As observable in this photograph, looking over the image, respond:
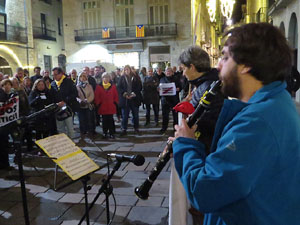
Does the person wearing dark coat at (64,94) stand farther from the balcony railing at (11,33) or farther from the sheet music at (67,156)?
the balcony railing at (11,33)

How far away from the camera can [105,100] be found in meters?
8.14

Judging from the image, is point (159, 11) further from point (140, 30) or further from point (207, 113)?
point (207, 113)

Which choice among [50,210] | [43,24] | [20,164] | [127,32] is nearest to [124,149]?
[50,210]

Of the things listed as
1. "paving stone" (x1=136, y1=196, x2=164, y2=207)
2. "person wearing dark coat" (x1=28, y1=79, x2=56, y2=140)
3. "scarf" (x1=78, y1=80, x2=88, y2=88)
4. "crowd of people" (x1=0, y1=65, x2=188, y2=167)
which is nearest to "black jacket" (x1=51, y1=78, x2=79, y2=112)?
"crowd of people" (x1=0, y1=65, x2=188, y2=167)

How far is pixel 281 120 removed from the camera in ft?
3.59

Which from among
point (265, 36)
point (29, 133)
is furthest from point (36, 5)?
point (265, 36)

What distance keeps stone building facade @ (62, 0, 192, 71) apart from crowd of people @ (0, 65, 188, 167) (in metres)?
15.0

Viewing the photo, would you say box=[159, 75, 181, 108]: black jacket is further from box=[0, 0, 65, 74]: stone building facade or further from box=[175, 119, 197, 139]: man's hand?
box=[0, 0, 65, 74]: stone building facade

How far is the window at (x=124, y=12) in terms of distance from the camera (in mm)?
25125

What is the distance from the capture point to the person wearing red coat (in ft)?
26.6

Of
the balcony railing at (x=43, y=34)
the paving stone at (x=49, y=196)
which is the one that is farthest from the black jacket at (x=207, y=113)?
the balcony railing at (x=43, y=34)

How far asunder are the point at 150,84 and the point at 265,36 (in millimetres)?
8654

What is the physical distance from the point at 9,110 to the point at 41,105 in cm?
136

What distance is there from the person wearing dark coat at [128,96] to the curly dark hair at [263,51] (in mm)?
7341
